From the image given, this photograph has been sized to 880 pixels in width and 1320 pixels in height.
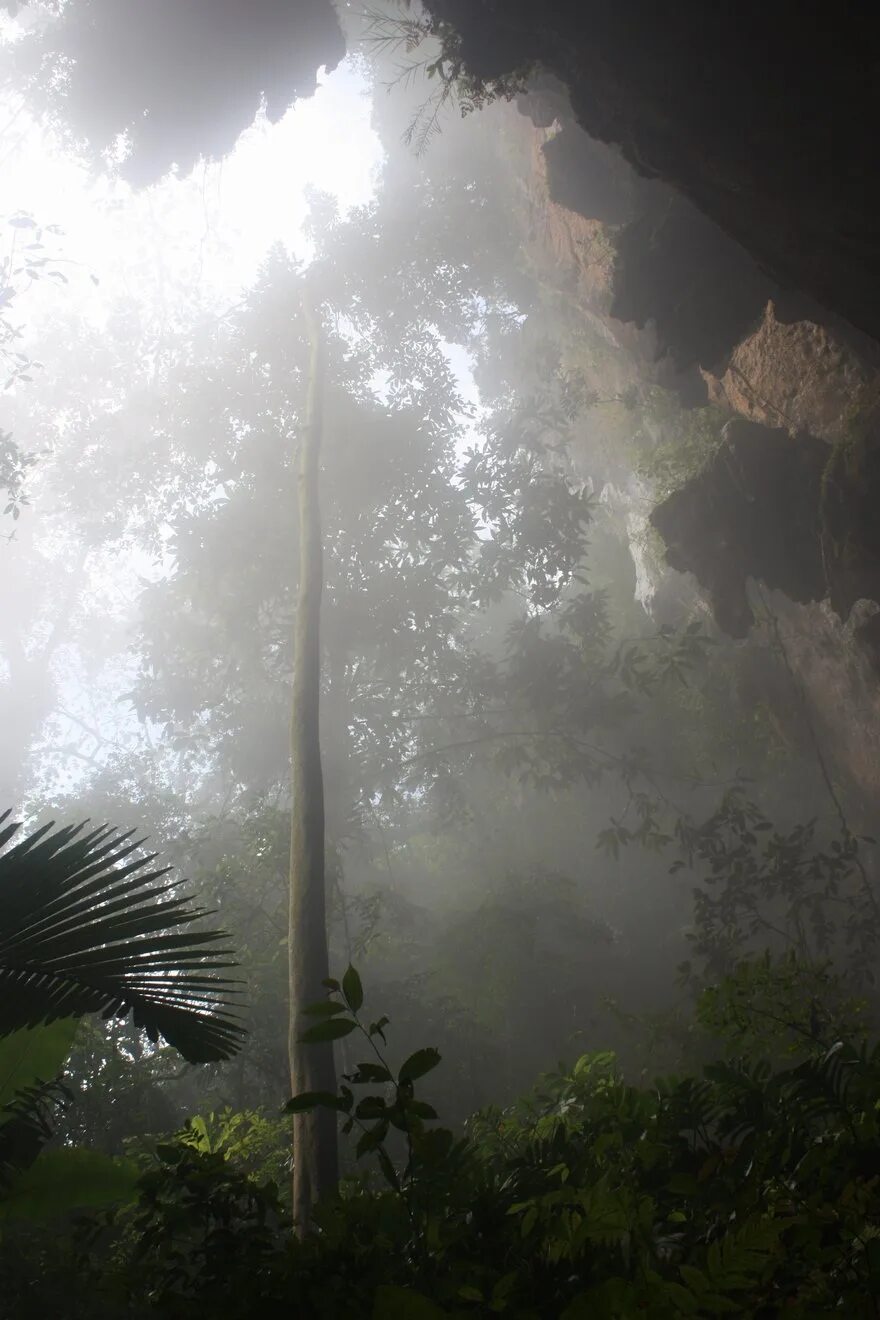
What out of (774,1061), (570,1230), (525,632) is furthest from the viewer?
(525,632)

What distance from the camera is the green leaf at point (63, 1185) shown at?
8.60ft

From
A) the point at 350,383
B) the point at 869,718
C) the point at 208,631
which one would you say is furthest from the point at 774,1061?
the point at 350,383

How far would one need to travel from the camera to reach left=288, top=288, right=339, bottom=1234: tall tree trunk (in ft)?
16.6

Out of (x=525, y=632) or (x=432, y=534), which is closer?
(x=525, y=632)

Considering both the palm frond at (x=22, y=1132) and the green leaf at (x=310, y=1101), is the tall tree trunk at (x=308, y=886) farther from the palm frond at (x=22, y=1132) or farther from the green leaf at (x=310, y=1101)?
A: the green leaf at (x=310, y=1101)

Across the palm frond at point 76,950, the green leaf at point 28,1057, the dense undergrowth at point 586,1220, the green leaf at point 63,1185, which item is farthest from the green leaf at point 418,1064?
the green leaf at point 28,1057

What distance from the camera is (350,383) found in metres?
14.2

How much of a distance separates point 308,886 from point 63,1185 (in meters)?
3.61

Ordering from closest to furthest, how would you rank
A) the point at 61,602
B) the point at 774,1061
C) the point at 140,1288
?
the point at 140,1288, the point at 774,1061, the point at 61,602

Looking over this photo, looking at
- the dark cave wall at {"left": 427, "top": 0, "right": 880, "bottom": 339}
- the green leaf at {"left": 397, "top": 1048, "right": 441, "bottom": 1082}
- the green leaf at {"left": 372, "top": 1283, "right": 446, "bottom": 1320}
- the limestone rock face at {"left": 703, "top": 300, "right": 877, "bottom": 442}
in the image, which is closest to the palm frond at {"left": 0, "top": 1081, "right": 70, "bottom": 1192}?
the green leaf at {"left": 397, "top": 1048, "right": 441, "bottom": 1082}

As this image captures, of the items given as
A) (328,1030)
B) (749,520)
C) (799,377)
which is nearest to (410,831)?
(749,520)

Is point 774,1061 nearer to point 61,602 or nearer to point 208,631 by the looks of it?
point 208,631

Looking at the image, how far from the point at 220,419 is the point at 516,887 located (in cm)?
1029

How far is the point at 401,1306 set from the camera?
3.43 ft
